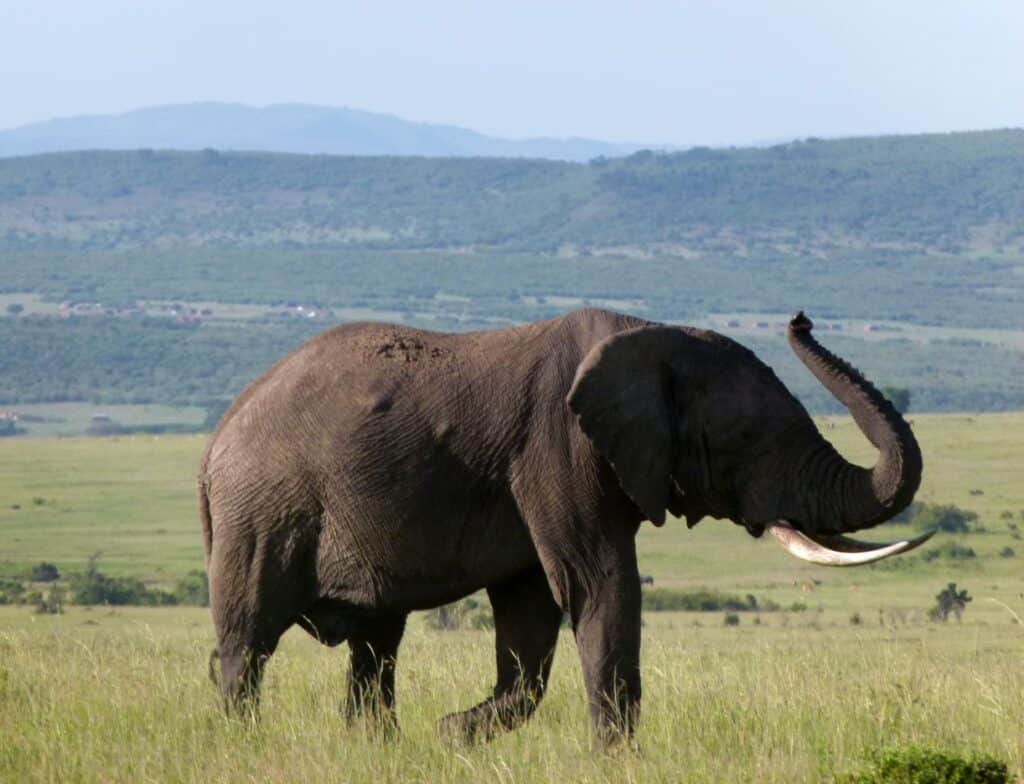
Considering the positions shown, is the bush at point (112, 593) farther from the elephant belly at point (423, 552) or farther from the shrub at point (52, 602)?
the elephant belly at point (423, 552)

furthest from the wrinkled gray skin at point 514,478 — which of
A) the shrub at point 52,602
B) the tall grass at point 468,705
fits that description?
the shrub at point 52,602

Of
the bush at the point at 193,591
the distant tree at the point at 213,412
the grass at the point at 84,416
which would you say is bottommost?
the grass at the point at 84,416

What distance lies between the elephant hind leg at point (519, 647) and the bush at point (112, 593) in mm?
23342

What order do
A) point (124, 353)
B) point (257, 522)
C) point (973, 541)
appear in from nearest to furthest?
point (257, 522), point (973, 541), point (124, 353)

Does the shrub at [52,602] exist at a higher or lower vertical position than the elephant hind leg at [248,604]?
lower

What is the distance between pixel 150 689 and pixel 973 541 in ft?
103

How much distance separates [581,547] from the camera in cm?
909

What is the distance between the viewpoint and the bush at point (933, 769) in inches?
294

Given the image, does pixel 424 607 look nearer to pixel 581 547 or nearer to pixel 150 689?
pixel 581 547

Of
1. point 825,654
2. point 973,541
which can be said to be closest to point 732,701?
point 825,654

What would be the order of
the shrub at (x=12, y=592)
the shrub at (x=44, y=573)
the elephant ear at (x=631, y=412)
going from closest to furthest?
the elephant ear at (x=631, y=412) < the shrub at (x=12, y=592) < the shrub at (x=44, y=573)

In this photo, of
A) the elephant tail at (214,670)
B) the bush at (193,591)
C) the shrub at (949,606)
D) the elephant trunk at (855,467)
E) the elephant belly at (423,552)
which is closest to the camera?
the elephant trunk at (855,467)

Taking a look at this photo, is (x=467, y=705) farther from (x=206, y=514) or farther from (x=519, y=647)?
(x=206, y=514)

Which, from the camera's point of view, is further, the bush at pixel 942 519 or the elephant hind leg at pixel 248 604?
the bush at pixel 942 519
